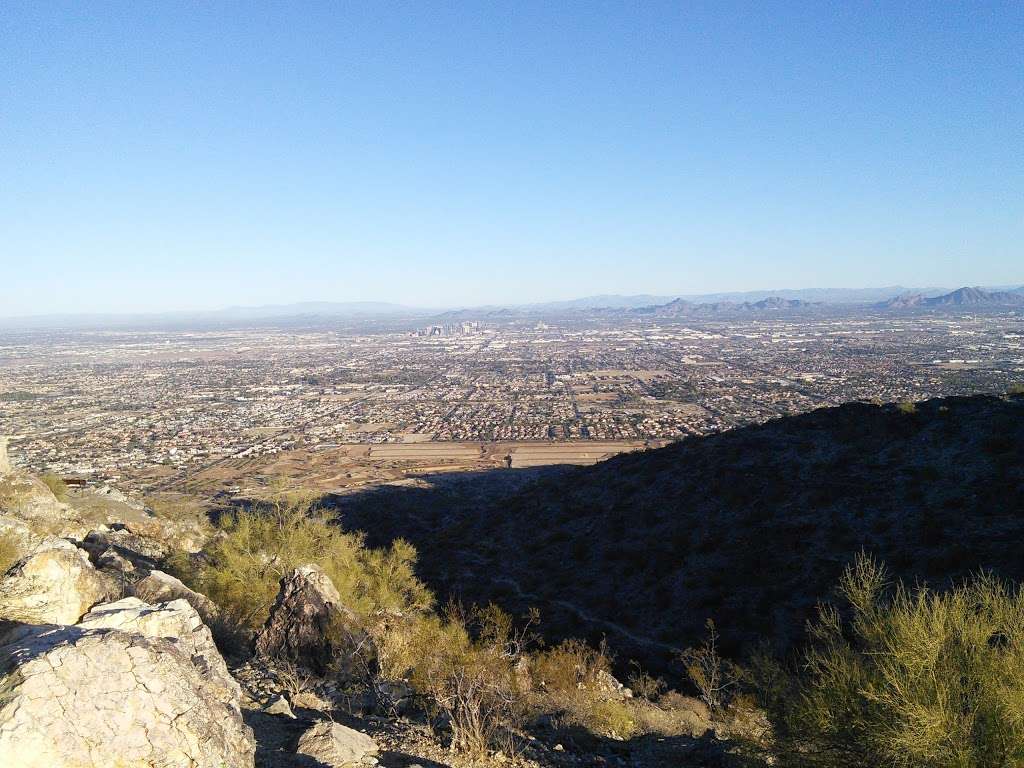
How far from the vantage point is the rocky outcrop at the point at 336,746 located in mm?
7273

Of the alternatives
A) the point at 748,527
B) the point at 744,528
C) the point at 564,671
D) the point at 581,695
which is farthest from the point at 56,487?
the point at 748,527

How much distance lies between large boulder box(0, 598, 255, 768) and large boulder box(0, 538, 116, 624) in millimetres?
4014

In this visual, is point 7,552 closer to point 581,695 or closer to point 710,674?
point 581,695

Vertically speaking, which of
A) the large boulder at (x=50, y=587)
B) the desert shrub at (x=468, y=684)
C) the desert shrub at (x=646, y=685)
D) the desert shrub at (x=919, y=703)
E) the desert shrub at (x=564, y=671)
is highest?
the large boulder at (x=50, y=587)

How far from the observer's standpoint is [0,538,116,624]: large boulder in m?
8.94

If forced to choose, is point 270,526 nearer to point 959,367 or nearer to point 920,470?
point 920,470

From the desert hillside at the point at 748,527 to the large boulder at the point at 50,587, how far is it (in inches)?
606

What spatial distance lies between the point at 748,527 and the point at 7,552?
26627 millimetres

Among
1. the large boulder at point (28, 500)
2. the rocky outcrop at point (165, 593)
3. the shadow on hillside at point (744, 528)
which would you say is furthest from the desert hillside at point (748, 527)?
the large boulder at point (28, 500)

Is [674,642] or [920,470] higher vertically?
[920,470]

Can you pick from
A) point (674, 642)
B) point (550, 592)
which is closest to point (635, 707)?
point (674, 642)

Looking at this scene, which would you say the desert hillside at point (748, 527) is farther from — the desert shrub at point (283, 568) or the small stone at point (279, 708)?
the small stone at point (279, 708)

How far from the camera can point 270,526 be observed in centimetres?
2109

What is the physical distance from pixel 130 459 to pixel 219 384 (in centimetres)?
5988
